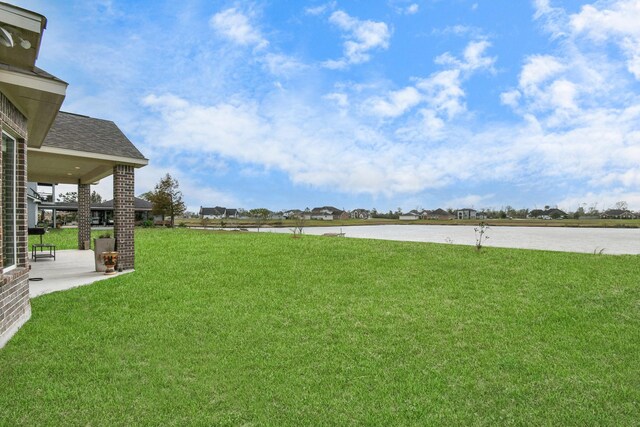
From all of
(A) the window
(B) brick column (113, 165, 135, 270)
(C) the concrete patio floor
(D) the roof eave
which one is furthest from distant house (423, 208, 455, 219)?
(A) the window

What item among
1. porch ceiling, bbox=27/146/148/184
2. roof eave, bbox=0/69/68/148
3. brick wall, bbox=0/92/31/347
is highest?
porch ceiling, bbox=27/146/148/184

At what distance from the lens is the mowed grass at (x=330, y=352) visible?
3.34 meters

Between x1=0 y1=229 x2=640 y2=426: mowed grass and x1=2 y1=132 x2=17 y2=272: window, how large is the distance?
3.56 feet

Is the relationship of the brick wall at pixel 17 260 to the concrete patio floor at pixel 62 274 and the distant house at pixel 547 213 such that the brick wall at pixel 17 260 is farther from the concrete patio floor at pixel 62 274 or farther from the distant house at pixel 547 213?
the distant house at pixel 547 213

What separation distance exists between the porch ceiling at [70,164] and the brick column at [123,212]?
33 centimetres

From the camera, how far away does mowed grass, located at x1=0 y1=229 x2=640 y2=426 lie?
131 inches

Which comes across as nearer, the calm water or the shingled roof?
the shingled roof

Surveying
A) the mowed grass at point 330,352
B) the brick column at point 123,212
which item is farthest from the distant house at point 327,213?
the mowed grass at point 330,352

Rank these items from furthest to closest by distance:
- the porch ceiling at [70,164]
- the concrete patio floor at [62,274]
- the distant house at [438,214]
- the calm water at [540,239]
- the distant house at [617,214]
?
the distant house at [438,214] < the distant house at [617,214] < the calm water at [540,239] < the porch ceiling at [70,164] < the concrete patio floor at [62,274]

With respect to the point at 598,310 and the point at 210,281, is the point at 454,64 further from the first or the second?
the point at 210,281

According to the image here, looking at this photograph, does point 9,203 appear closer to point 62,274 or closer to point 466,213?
point 62,274

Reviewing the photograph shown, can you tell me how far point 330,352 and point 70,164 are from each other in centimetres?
1125

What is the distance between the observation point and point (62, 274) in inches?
389

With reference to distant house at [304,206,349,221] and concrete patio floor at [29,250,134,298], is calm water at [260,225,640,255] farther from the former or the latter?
distant house at [304,206,349,221]
